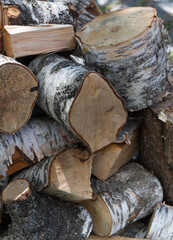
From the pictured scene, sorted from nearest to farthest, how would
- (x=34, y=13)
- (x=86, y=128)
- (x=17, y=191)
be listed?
(x=17, y=191)
(x=86, y=128)
(x=34, y=13)

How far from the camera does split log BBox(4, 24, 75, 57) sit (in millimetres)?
1938

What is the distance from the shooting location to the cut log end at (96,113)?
1702mm

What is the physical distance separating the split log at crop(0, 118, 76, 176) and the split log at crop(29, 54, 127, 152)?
0.50 feet

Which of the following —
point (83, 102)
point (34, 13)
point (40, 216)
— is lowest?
point (40, 216)

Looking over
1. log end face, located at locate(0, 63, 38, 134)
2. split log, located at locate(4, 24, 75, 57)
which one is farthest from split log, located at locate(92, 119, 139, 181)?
split log, located at locate(4, 24, 75, 57)

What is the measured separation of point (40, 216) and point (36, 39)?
3.47ft

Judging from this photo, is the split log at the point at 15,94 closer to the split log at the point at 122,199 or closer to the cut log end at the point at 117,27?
the cut log end at the point at 117,27

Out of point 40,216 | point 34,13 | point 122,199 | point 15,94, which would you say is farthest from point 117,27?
point 40,216

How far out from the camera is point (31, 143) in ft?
6.48

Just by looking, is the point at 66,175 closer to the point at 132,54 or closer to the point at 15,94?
the point at 15,94

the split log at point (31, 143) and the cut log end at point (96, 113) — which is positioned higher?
the cut log end at point (96, 113)

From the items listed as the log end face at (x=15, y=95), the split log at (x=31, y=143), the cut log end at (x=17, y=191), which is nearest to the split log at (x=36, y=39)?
the log end face at (x=15, y=95)

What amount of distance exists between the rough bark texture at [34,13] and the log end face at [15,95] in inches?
19.8

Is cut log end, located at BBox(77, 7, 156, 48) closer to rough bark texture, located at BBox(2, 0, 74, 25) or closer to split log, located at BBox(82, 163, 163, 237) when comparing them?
rough bark texture, located at BBox(2, 0, 74, 25)
